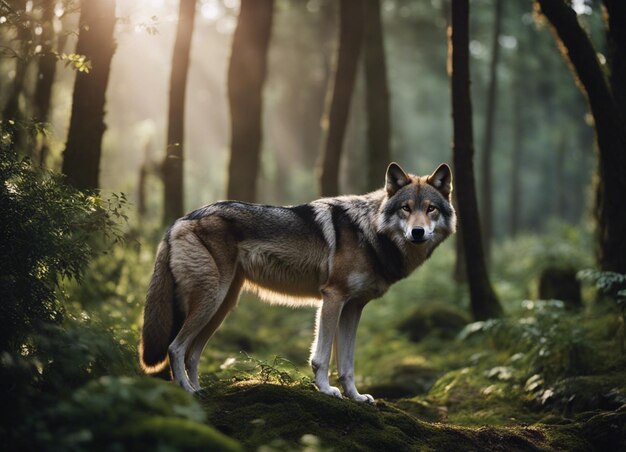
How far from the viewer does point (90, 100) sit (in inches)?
308

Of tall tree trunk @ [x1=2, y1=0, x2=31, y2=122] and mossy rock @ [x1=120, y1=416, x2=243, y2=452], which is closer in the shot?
mossy rock @ [x1=120, y1=416, x2=243, y2=452]

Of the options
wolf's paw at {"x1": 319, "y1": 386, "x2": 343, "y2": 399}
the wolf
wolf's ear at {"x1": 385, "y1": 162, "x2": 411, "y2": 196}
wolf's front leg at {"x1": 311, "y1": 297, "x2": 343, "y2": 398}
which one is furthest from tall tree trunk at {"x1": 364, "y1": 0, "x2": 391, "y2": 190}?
wolf's paw at {"x1": 319, "y1": 386, "x2": 343, "y2": 399}

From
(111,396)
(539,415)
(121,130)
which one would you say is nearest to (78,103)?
(111,396)

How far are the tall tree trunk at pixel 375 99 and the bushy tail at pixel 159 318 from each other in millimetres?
8819

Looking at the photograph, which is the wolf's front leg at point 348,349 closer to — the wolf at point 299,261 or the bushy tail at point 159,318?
the wolf at point 299,261

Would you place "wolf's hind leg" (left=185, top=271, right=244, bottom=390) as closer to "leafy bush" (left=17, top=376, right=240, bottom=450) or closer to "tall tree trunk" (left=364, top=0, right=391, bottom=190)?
"leafy bush" (left=17, top=376, right=240, bottom=450)

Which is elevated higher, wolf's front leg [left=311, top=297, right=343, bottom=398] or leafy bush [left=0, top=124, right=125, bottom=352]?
leafy bush [left=0, top=124, right=125, bottom=352]

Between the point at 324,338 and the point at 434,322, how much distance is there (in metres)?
7.06

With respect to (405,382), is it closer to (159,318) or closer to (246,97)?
(159,318)

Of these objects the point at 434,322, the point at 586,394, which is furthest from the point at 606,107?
the point at 434,322

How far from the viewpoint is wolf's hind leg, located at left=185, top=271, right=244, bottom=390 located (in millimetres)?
6508

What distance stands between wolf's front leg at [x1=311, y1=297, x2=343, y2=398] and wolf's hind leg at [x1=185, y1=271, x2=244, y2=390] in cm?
101

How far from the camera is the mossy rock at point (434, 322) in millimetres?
12808

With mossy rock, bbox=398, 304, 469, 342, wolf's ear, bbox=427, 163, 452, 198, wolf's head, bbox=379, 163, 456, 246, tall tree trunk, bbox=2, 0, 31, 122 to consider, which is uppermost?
tall tree trunk, bbox=2, 0, 31, 122
